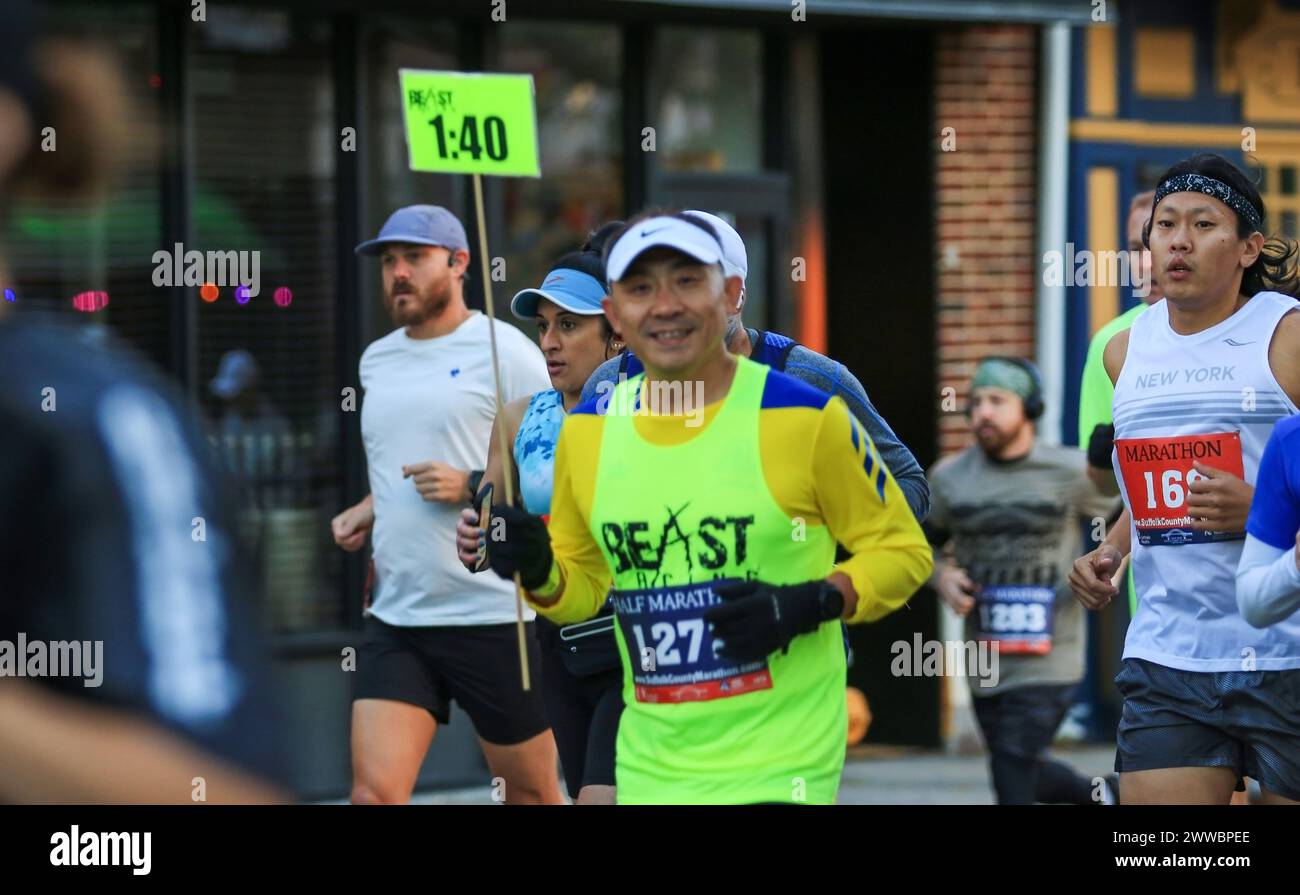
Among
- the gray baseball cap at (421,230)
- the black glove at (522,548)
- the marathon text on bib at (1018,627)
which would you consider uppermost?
the gray baseball cap at (421,230)

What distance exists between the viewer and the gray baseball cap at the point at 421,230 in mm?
6949

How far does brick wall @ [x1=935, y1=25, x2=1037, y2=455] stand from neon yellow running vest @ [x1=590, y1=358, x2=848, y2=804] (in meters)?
6.45

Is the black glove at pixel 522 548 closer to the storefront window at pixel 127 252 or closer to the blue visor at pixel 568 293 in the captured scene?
the blue visor at pixel 568 293

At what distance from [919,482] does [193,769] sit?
12.3 ft

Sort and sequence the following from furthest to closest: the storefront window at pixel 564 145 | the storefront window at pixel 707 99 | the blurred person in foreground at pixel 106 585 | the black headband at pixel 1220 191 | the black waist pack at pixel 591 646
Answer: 1. the storefront window at pixel 707 99
2. the storefront window at pixel 564 145
3. the black waist pack at pixel 591 646
4. the black headband at pixel 1220 191
5. the blurred person in foreground at pixel 106 585

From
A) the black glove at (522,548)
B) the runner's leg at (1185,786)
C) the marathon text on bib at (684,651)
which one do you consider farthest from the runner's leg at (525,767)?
the marathon text on bib at (684,651)

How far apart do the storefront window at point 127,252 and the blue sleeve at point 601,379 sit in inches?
150

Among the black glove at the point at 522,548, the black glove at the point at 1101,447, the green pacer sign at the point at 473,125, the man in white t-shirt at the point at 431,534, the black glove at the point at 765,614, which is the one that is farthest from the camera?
the man in white t-shirt at the point at 431,534

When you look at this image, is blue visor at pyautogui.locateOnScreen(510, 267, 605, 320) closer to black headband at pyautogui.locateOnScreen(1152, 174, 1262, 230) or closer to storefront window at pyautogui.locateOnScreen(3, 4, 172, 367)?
black headband at pyautogui.locateOnScreen(1152, 174, 1262, 230)

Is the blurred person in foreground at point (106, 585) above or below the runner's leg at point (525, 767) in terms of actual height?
above

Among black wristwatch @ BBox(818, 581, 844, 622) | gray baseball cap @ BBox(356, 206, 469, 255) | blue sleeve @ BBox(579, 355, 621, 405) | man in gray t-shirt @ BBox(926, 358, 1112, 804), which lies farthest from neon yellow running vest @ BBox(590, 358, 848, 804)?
man in gray t-shirt @ BBox(926, 358, 1112, 804)

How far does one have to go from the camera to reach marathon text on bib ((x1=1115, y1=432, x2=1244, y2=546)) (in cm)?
518

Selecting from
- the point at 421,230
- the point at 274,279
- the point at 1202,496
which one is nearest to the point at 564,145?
the point at 274,279
